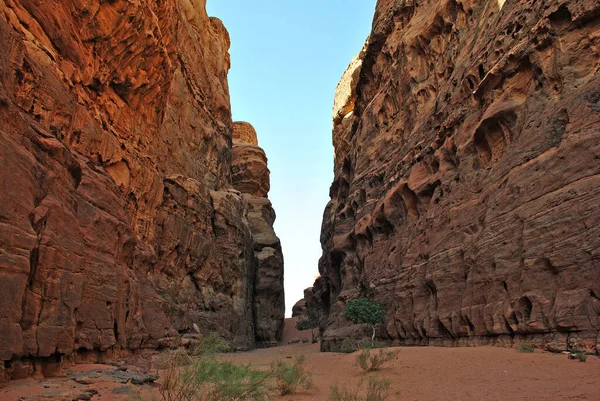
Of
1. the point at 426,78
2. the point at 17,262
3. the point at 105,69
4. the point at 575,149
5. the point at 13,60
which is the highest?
the point at 426,78

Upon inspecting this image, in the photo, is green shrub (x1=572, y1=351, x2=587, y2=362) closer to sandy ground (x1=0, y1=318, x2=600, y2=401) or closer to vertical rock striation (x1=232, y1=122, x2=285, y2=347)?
sandy ground (x1=0, y1=318, x2=600, y2=401)

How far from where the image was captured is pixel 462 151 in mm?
18984

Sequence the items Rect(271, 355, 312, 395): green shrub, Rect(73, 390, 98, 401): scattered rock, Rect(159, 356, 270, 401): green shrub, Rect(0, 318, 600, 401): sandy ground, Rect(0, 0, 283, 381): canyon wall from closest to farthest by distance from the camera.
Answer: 1. Rect(159, 356, 270, 401): green shrub
2. Rect(73, 390, 98, 401): scattered rock
3. Rect(0, 318, 600, 401): sandy ground
4. Rect(0, 0, 283, 381): canyon wall
5. Rect(271, 355, 312, 395): green shrub

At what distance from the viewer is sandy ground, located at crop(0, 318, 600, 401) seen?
8.02 meters

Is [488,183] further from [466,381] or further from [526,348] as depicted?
[466,381]

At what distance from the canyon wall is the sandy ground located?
1.16 meters

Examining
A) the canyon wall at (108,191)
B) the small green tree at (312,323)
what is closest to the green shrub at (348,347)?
the canyon wall at (108,191)

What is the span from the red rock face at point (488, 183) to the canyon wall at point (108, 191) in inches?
471

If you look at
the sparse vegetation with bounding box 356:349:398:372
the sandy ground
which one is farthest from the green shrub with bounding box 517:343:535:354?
the sparse vegetation with bounding box 356:349:398:372

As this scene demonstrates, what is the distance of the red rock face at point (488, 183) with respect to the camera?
38.1 feet

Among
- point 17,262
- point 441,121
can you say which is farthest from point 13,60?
point 441,121

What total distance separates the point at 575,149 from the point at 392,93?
21062mm

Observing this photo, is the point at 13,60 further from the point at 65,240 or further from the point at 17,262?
the point at 17,262

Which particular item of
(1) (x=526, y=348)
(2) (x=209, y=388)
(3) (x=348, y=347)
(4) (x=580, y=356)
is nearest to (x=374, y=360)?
(1) (x=526, y=348)
